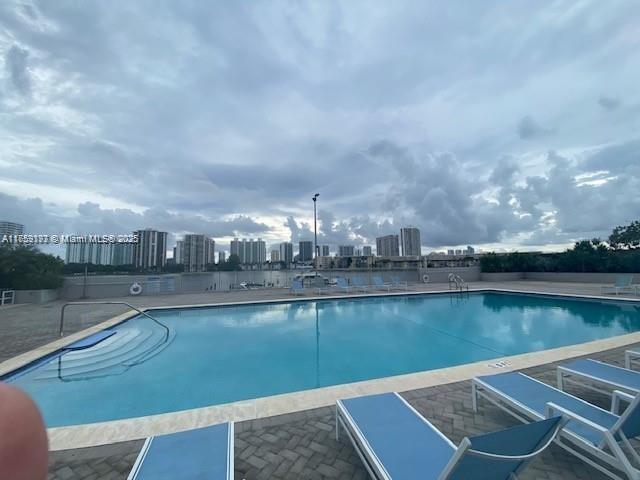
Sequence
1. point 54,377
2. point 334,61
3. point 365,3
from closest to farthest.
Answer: point 54,377
point 365,3
point 334,61

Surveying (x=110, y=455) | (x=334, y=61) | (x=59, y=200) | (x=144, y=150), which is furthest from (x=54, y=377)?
(x=59, y=200)

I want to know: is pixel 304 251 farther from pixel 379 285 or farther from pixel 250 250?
pixel 379 285

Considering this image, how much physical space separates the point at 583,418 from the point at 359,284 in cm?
1337

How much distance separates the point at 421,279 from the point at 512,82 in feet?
40.0

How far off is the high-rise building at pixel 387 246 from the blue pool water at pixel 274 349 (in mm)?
52765

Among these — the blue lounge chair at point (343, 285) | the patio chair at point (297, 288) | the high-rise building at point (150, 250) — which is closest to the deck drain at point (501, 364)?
the patio chair at point (297, 288)

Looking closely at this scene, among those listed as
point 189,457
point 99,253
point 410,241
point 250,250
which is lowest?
point 189,457

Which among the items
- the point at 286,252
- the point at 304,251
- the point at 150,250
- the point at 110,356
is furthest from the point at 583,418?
the point at 286,252

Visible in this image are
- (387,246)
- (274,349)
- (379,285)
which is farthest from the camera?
(387,246)

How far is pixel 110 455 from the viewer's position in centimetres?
264

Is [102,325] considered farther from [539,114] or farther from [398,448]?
[539,114]

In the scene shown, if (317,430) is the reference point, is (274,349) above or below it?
below

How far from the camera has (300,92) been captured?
10.3 metres

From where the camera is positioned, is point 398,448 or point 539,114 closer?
point 398,448
